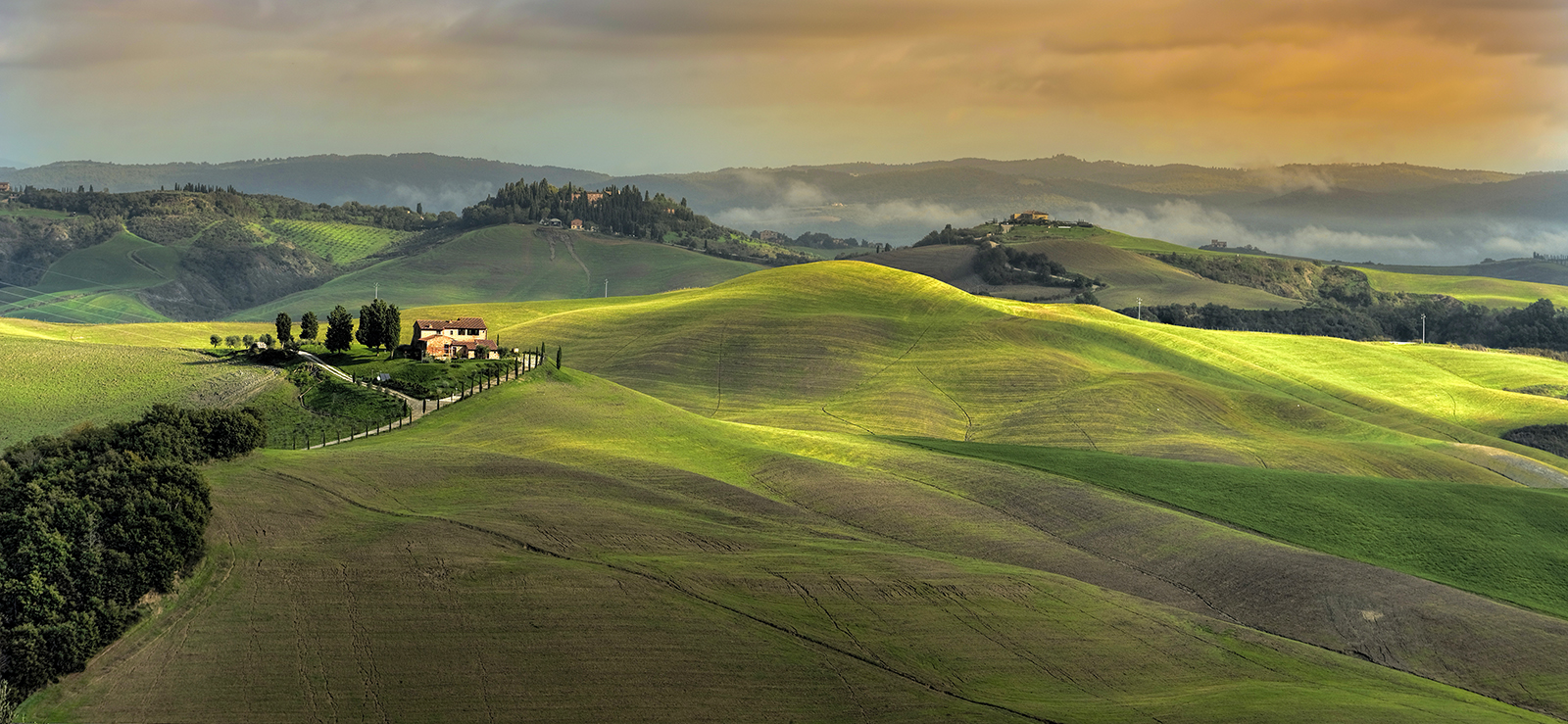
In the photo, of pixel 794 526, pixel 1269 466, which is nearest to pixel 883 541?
pixel 794 526

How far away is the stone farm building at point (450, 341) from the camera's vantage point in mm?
105688

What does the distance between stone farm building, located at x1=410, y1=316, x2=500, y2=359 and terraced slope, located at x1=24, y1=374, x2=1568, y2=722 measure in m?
31.9

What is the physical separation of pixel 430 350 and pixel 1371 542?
7093 cm

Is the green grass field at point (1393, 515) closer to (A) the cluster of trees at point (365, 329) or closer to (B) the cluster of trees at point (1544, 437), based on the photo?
(B) the cluster of trees at point (1544, 437)

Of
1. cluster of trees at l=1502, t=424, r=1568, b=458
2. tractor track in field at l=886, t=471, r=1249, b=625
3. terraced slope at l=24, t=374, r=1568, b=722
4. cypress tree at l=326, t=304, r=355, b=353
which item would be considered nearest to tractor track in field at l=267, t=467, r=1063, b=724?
terraced slope at l=24, t=374, r=1568, b=722

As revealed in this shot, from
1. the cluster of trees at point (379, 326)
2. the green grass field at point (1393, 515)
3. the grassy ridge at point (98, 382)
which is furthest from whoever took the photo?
the cluster of trees at point (379, 326)

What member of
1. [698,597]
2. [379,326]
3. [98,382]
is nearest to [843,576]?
[698,597]

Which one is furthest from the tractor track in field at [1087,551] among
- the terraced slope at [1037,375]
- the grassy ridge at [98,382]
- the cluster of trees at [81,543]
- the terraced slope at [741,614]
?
the grassy ridge at [98,382]

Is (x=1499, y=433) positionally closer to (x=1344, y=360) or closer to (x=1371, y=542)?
(x=1344, y=360)

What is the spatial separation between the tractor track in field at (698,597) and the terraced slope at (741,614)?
0.14 metres

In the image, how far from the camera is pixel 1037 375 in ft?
422

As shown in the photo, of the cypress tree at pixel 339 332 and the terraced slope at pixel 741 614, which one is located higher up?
the cypress tree at pixel 339 332

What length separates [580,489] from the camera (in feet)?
225

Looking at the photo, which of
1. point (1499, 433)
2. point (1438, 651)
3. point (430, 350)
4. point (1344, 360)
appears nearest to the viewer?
point (1438, 651)
